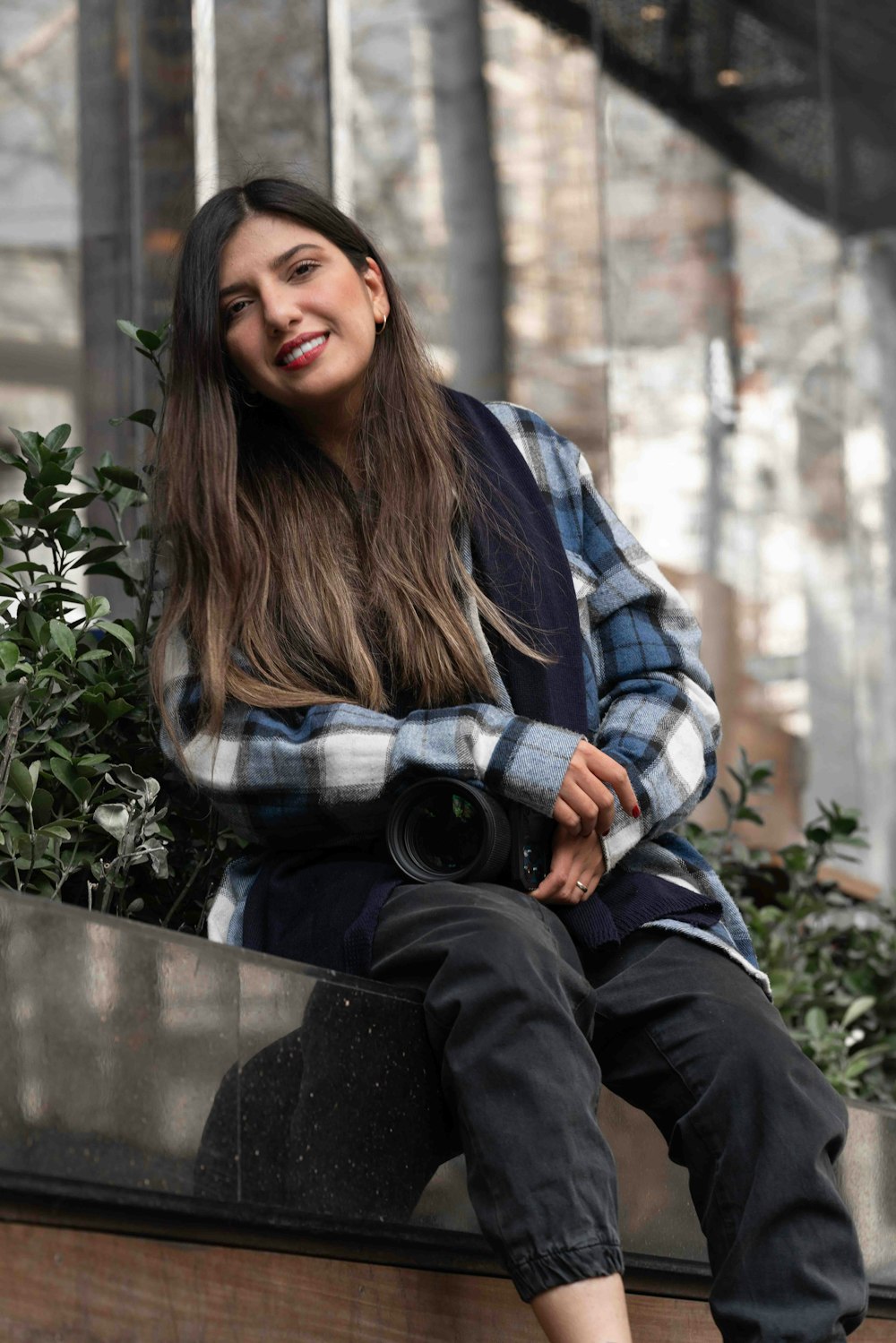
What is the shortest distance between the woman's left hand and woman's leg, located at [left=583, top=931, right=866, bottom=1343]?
95 millimetres

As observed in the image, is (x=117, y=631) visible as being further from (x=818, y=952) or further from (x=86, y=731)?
(x=818, y=952)

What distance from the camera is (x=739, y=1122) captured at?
1975 mm

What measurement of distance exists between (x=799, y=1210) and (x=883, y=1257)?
96cm

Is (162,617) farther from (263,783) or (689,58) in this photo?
(689,58)

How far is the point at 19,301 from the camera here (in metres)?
4.88

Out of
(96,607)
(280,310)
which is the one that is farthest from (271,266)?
(96,607)

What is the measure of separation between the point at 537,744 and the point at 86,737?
622 mm

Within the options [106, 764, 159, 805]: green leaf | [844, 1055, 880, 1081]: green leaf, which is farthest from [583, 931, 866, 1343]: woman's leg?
[844, 1055, 880, 1081]: green leaf

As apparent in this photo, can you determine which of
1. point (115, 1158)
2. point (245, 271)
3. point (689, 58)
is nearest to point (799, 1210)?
point (115, 1158)

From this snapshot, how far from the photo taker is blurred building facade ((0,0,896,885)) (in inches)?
178

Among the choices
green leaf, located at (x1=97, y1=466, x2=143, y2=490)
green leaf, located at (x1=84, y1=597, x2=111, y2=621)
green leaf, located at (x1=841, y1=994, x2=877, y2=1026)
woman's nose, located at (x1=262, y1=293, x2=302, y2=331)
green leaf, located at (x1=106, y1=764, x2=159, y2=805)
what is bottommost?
green leaf, located at (x1=841, y1=994, x2=877, y2=1026)

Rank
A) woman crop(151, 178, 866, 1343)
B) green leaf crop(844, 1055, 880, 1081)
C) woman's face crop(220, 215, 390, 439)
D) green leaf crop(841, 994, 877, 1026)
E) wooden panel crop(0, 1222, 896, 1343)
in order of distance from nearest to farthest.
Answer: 1. wooden panel crop(0, 1222, 896, 1343)
2. woman crop(151, 178, 866, 1343)
3. woman's face crop(220, 215, 390, 439)
4. green leaf crop(844, 1055, 880, 1081)
5. green leaf crop(841, 994, 877, 1026)

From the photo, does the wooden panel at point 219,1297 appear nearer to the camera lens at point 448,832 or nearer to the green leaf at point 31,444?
the camera lens at point 448,832

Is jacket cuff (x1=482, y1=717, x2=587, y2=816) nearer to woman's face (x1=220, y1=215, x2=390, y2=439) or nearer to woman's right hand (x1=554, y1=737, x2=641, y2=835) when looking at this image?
woman's right hand (x1=554, y1=737, x2=641, y2=835)
